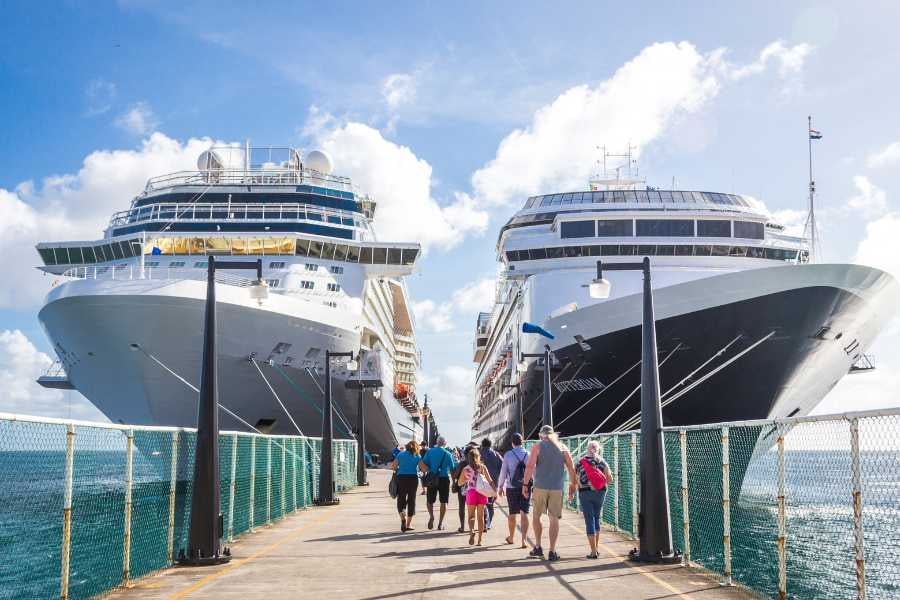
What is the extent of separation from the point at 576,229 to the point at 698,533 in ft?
70.2

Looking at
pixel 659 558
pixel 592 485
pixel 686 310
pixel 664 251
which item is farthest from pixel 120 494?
pixel 664 251

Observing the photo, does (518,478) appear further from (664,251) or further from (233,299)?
(664,251)

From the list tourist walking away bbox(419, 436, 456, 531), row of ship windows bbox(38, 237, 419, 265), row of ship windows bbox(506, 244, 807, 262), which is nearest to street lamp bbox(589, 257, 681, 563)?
tourist walking away bbox(419, 436, 456, 531)

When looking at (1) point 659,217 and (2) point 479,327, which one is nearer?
(1) point 659,217

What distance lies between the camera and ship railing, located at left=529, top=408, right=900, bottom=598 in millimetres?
6332

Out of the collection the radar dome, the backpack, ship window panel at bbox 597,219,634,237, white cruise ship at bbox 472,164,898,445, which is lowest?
the backpack

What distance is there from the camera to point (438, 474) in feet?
45.9

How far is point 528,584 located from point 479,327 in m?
71.1

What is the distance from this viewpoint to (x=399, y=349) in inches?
2741

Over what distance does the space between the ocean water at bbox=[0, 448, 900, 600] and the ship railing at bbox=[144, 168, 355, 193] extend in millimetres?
17431

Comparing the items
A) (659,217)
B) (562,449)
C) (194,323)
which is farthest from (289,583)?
(659,217)

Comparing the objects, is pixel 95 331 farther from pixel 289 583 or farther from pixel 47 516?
pixel 289 583

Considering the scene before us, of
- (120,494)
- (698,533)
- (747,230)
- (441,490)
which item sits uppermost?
(747,230)

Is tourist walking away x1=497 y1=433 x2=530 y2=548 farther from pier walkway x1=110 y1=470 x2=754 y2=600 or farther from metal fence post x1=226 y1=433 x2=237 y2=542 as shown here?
metal fence post x1=226 y1=433 x2=237 y2=542
